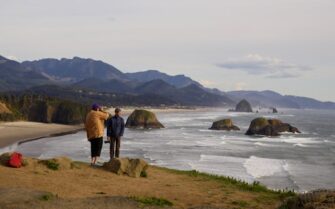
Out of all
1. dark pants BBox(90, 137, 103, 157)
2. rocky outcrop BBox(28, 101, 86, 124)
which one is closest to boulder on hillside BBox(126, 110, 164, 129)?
rocky outcrop BBox(28, 101, 86, 124)

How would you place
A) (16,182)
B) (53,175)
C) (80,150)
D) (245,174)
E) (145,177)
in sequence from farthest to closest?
(80,150), (245,174), (145,177), (53,175), (16,182)

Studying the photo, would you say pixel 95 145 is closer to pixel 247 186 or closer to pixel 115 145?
pixel 115 145

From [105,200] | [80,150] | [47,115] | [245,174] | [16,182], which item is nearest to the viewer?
[105,200]

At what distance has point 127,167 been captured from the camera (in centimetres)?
1602

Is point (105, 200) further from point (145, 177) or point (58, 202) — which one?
point (145, 177)

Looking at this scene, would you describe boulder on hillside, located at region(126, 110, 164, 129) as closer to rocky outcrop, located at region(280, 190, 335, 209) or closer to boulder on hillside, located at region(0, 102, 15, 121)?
boulder on hillside, located at region(0, 102, 15, 121)

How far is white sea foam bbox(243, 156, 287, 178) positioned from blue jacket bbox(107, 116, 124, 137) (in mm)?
18532

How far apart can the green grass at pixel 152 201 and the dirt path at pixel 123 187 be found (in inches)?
10.1

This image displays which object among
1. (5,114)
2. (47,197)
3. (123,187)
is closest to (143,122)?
(5,114)

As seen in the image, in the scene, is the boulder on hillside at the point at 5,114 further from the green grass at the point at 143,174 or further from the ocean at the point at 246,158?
the green grass at the point at 143,174

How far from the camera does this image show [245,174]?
34.6 m

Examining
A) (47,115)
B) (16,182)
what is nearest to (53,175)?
(16,182)

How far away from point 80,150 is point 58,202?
1525 inches

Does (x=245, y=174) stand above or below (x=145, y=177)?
below
